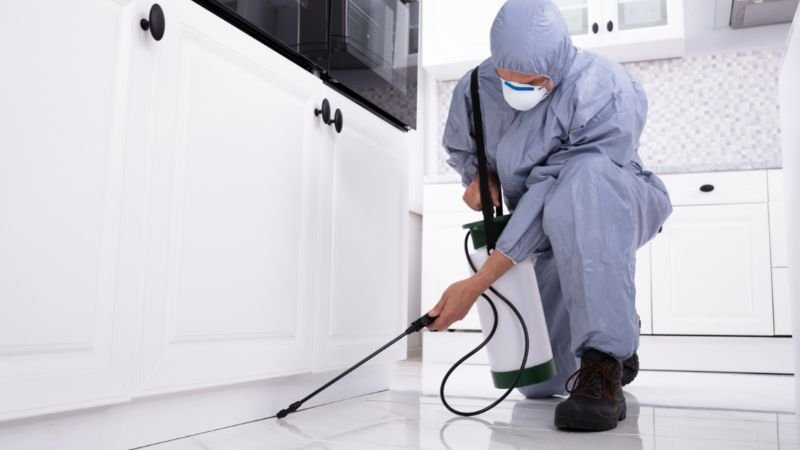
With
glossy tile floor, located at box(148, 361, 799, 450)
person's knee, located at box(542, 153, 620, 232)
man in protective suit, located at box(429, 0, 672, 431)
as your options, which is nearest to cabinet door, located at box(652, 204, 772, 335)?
glossy tile floor, located at box(148, 361, 799, 450)

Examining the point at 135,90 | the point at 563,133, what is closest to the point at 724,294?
the point at 563,133

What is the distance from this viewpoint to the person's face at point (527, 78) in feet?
4.87

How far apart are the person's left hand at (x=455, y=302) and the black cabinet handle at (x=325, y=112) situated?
1.56 feet

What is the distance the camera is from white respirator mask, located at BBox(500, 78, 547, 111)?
151 centimetres

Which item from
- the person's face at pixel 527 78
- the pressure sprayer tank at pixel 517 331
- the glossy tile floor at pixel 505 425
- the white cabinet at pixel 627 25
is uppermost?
the white cabinet at pixel 627 25

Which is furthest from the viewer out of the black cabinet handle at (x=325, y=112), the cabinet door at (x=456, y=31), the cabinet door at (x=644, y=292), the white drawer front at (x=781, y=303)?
the cabinet door at (x=456, y=31)

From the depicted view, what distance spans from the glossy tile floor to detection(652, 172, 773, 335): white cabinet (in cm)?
79

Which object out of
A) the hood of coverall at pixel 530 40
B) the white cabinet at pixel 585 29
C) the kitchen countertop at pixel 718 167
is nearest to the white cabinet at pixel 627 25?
the white cabinet at pixel 585 29

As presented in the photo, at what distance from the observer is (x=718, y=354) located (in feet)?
9.05

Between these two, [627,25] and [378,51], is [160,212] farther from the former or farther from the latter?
[627,25]

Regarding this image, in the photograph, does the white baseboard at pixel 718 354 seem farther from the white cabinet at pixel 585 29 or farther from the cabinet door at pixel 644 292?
the white cabinet at pixel 585 29

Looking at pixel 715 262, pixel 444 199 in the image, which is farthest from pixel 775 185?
pixel 444 199

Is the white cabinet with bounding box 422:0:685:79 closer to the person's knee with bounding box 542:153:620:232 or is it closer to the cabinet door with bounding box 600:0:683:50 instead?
the cabinet door with bounding box 600:0:683:50

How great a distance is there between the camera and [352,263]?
166 cm
